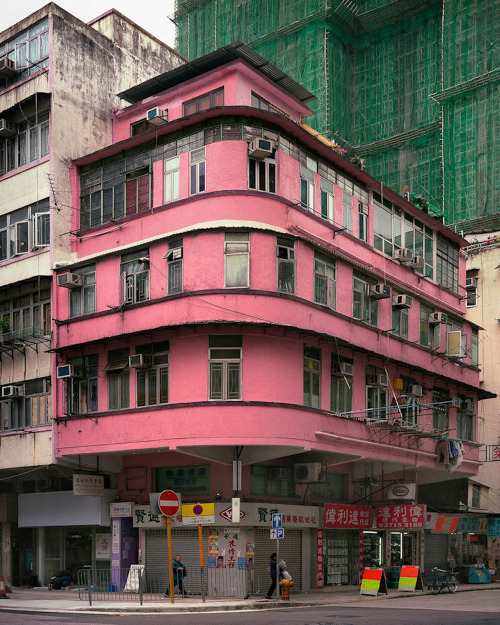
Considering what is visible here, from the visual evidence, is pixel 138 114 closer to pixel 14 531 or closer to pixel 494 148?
pixel 14 531

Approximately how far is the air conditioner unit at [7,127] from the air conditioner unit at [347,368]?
46.9 feet

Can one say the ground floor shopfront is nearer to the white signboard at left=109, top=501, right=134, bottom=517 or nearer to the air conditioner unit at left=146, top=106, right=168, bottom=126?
the white signboard at left=109, top=501, right=134, bottom=517

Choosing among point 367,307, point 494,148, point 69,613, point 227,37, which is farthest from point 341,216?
point 227,37

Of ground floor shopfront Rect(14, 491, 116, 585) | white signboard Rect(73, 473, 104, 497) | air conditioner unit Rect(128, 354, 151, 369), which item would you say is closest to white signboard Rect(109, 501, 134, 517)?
ground floor shopfront Rect(14, 491, 116, 585)

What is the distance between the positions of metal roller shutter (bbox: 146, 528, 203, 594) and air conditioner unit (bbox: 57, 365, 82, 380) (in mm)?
5582

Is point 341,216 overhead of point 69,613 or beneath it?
overhead

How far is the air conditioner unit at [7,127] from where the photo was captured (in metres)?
32.7

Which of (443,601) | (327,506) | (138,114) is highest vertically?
(138,114)

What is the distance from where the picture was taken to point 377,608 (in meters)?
23.2

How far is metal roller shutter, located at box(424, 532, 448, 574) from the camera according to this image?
36750 mm

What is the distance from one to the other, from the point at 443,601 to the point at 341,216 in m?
12.8

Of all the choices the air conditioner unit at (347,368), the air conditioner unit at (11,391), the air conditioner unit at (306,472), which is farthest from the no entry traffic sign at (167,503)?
the air conditioner unit at (11,391)

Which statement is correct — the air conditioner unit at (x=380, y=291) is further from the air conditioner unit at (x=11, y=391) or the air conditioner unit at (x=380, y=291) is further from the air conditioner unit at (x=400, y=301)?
the air conditioner unit at (x=11, y=391)

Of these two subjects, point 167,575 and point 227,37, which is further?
point 227,37
